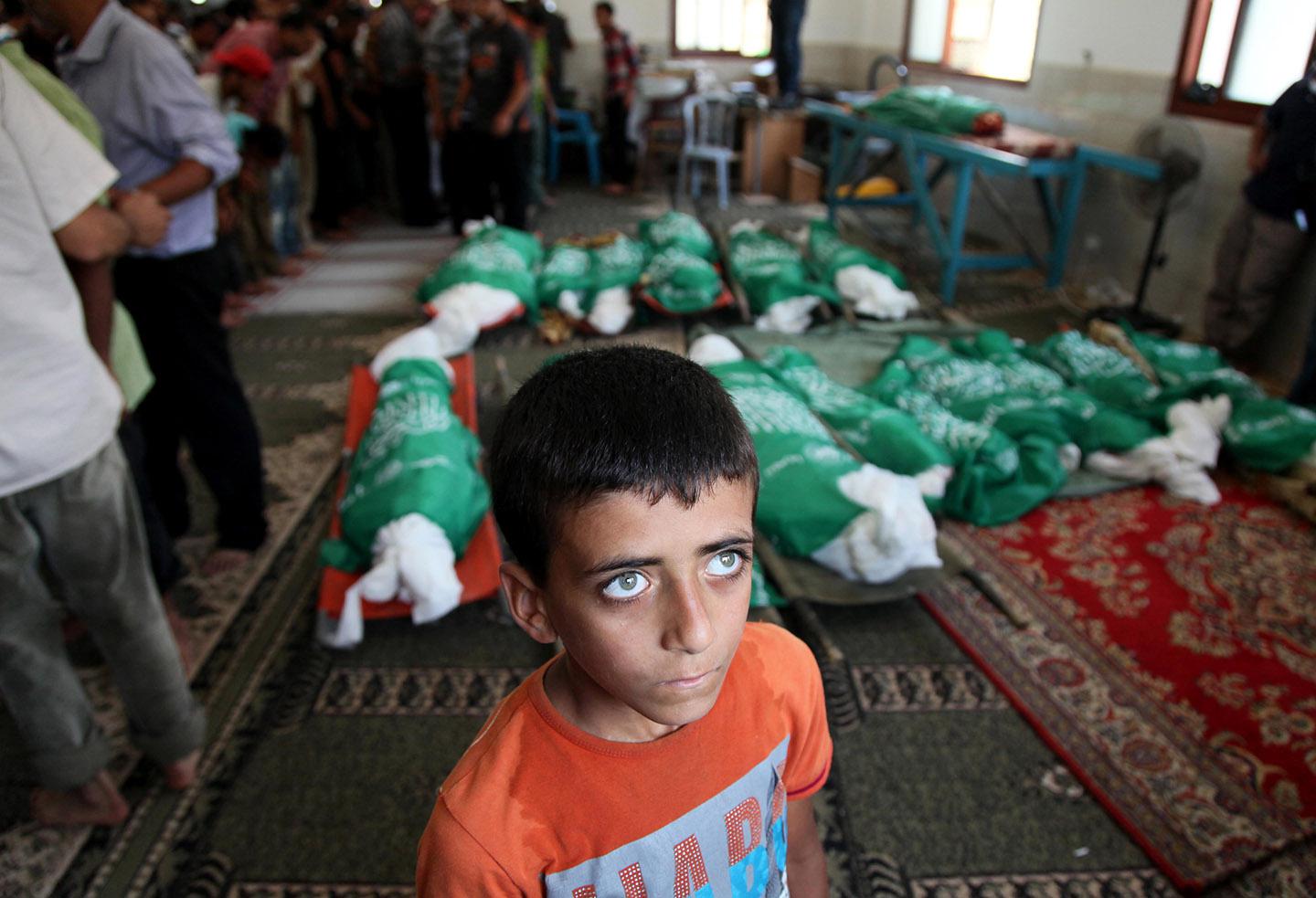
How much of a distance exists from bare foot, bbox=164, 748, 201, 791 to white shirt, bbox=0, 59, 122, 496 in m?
0.66

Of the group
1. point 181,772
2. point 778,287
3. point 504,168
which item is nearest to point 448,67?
point 504,168

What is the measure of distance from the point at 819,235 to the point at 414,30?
132 inches

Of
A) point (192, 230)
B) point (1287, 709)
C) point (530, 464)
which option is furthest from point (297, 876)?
point (1287, 709)

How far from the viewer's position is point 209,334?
2.15 meters

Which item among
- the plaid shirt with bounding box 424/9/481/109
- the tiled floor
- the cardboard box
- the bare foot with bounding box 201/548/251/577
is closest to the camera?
the bare foot with bounding box 201/548/251/577

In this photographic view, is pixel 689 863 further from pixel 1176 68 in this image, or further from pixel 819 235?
pixel 1176 68

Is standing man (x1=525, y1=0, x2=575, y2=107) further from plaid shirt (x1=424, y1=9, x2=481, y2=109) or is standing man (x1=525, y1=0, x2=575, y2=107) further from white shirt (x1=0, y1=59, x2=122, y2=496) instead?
white shirt (x1=0, y1=59, x2=122, y2=496)

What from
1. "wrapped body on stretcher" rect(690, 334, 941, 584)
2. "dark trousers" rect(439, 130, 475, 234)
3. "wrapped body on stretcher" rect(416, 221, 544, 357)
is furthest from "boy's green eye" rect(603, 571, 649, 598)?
"dark trousers" rect(439, 130, 475, 234)

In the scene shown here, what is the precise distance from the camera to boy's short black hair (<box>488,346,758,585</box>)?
0.69 meters

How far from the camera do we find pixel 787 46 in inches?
273

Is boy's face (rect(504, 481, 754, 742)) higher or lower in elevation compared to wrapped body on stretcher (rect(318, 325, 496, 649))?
higher

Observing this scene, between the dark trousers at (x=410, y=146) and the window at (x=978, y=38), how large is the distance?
158 inches

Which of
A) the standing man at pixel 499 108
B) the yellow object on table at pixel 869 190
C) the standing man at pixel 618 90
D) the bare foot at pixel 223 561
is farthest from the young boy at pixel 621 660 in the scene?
the standing man at pixel 618 90

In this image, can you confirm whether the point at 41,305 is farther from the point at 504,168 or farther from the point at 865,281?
the point at 504,168
